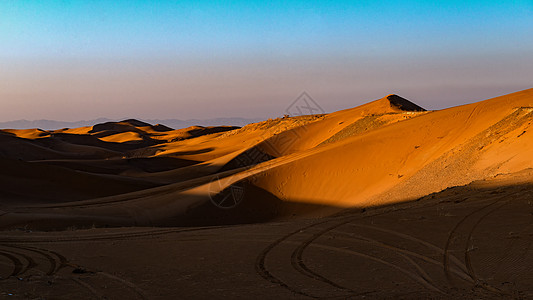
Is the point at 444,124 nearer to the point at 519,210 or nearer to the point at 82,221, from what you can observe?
the point at 519,210

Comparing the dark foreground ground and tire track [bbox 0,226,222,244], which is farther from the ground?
the dark foreground ground

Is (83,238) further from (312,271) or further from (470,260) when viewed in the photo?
(470,260)

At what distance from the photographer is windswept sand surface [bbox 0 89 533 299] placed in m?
5.82

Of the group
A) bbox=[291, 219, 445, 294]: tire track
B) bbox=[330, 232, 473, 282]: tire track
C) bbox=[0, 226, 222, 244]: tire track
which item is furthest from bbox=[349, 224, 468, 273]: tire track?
bbox=[0, 226, 222, 244]: tire track

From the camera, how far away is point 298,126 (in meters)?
45.6

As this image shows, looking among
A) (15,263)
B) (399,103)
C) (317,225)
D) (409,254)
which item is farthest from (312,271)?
(399,103)

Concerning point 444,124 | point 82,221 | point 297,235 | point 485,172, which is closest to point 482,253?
point 297,235

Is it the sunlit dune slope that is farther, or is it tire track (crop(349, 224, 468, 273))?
the sunlit dune slope

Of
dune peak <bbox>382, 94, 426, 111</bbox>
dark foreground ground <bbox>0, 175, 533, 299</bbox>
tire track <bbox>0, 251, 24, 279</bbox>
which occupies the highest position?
dune peak <bbox>382, 94, 426, 111</bbox>

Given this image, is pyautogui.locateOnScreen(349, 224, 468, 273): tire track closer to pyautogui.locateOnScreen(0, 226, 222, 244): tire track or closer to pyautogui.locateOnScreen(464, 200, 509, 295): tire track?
pyautogui.locateOnScreen(464, 200, 509, 295): tire track

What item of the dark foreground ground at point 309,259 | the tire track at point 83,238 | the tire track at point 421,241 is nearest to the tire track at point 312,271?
the dark foreground ground at point 309,259

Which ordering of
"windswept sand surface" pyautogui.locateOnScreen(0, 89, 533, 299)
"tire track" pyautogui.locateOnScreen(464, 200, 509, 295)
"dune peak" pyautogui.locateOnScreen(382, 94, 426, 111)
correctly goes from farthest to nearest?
"dune peak" pyautogui.locateOnScreen(382, 94, 426, 111) → "windswept sand surface" pyautogui.locateOnScreen(0, 89, 533, 299) → "tire track" pyautogui.locateOnScreen(464, 200, 509, 295)

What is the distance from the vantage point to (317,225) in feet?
31.6

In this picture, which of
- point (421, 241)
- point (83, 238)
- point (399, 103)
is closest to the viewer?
point (421, 241)
